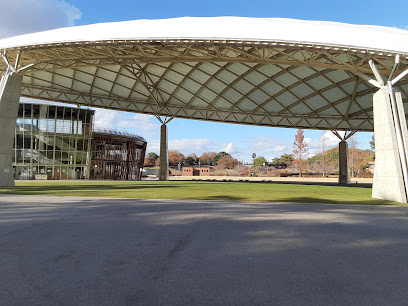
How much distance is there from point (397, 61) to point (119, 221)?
17410 mm

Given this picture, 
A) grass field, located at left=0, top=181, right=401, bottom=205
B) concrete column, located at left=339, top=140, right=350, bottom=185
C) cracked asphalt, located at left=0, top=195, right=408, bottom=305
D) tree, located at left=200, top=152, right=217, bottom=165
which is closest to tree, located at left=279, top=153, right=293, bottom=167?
tree, located at left=200, top=152, right=217, bottom=165

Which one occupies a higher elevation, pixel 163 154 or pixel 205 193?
pixel 163 154

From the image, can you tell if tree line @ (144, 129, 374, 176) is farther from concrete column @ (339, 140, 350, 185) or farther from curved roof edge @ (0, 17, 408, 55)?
curved roof edge @ (0, 17, 408, 55)

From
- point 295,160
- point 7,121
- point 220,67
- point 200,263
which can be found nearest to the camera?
point 200,263

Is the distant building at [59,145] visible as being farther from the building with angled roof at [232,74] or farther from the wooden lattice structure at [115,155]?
the building with angled roof at [232,74]

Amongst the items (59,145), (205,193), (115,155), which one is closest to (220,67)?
(205,193)

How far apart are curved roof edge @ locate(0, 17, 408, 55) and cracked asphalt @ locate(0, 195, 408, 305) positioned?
1282 cm

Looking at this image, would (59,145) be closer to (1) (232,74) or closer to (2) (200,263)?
(1) (232,74)

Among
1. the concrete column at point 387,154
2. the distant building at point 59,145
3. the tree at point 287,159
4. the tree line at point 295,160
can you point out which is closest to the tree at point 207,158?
the tree line at point 295,160

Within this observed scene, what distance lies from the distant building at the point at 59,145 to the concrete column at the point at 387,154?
42.2m

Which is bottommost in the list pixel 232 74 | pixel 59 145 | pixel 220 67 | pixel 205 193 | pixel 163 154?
pixel 205 193

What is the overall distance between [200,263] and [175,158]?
13408 cm

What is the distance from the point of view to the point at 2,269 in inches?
156

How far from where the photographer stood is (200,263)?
4.38 m
